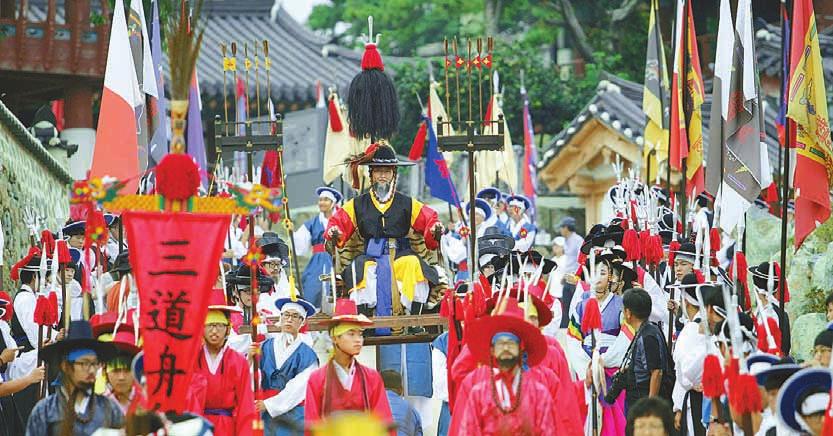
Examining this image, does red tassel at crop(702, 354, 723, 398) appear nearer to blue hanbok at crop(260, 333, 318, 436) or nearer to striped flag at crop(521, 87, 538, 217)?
blue hanbok at crop(260, 333, 318, 436)

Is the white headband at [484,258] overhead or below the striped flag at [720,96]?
below

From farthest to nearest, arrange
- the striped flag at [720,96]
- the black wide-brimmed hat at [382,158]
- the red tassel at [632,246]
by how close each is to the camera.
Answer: the striped flag at [720,96], the black wide-brimmed hat at [382,158], the red tassel at [632,246]

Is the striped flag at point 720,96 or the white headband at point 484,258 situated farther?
the white headband at point 484,258

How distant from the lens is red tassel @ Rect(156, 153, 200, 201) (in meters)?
8.23

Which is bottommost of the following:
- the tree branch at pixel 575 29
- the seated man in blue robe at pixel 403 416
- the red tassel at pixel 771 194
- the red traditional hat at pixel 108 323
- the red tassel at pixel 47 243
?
the seated man in blue robe at pixel 403 416

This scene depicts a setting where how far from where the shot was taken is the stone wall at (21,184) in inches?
634

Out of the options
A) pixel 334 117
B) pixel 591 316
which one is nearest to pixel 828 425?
pixel 591 316

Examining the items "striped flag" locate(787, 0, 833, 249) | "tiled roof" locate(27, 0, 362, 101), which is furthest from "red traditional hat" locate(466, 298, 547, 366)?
"tiled roof" locate(27, 0, 362, 101)

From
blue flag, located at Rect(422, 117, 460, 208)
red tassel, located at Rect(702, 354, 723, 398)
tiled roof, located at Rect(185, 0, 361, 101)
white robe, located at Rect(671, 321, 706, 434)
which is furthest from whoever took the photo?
tiled roof, located at Rect(185, 0, 361, 101)

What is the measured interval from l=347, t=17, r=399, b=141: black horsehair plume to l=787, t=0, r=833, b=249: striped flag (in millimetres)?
3401

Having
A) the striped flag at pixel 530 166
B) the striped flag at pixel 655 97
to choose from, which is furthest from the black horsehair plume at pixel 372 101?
the striped flag at pixel 530 166

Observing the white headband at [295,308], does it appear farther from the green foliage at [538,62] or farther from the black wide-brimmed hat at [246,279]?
the green foliage at [538,62]

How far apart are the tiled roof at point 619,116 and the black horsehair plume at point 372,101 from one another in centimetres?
915

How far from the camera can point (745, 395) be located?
24.0 ft
